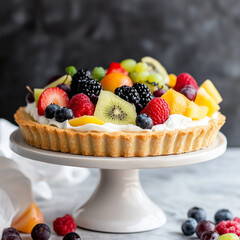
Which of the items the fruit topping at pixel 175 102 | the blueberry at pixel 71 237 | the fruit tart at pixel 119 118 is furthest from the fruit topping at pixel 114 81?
the blueberry at pixel 71 237

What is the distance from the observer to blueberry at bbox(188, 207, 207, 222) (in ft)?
7.74

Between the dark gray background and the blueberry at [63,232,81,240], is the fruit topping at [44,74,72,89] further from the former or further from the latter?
the dark gray background

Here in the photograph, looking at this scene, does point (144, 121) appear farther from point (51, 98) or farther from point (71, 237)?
point (71, 237)

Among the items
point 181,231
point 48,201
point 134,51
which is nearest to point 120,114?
point 181,231

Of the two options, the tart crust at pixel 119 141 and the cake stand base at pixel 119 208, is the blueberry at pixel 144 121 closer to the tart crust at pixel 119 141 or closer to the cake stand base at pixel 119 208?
the tart crust at pixel 119 141

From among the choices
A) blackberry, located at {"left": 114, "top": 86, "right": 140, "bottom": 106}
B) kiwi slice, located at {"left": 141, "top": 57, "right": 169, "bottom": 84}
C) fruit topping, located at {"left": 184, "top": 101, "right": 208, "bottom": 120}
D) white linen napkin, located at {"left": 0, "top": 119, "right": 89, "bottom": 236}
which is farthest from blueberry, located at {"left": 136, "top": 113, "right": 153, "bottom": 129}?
white linen napkin, located at {"left": 0, "top": 119, "right": 89, "bottom": 236}

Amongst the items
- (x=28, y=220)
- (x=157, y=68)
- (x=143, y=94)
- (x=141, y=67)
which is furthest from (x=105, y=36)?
(x=28, y=220)

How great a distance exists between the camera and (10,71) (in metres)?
3.76

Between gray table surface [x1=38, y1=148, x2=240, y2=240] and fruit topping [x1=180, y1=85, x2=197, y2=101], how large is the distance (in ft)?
2.10

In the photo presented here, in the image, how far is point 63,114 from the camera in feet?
6.71

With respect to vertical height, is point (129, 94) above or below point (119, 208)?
above

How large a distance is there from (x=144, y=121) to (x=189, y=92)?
0.37 meters

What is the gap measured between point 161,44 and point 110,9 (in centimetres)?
49

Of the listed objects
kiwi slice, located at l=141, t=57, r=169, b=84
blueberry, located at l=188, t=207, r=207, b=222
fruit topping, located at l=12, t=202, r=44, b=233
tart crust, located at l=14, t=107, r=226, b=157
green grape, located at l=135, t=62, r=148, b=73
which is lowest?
fruit topping, located at l=12, t=202, r=44, b=233
